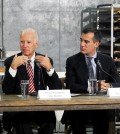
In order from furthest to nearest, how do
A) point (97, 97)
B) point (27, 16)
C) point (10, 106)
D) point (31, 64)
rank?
point (27, 16), point (31, 64), point (97, 97), point (10, 106)

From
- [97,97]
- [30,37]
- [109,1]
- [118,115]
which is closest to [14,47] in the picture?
[109,1]

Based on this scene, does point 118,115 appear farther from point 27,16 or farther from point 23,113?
point 27,16

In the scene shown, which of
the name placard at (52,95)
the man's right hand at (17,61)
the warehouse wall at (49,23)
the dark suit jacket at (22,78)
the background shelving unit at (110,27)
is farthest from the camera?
the warehouse wall at (49,23)

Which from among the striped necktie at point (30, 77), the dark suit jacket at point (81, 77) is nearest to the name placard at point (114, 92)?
the dark suit jacket at point (81, 77)

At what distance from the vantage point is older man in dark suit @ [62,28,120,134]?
12.0ft

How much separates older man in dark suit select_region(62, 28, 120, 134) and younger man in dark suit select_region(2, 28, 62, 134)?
8.0 inches

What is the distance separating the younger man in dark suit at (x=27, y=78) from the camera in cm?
335

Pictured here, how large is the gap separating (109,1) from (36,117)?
5716 mm

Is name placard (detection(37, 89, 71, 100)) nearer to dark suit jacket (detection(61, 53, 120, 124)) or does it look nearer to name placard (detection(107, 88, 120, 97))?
name placard (detection(107, 88, 120, 97))

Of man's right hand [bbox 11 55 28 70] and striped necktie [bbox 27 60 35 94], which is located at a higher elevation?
man's right hand [bbox 11 55 28 70]

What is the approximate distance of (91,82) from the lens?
11.2 feet

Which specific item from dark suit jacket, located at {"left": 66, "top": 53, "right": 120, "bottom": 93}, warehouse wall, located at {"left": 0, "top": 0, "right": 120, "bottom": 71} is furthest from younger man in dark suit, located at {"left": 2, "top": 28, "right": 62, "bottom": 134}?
warehouse wall, located at {"left": 0, "top": 0, "right": 120, "bottom": 71}

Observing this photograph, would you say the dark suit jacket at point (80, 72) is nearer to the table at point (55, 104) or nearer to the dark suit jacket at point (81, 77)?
the dark suit jacket at point (81, 77)

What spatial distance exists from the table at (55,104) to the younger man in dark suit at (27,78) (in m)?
0.32
